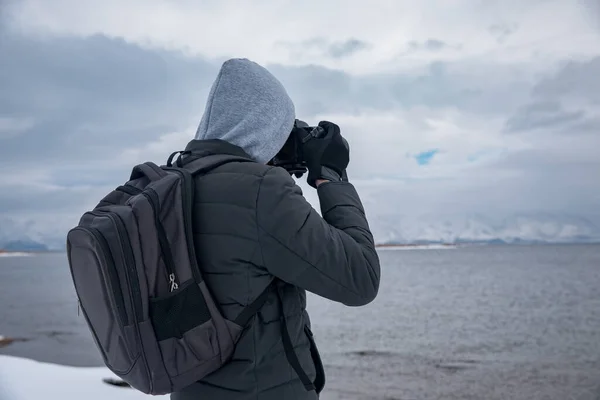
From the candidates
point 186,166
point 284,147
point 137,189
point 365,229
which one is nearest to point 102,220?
point 137,189

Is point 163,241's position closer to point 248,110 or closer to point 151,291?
point 151,291

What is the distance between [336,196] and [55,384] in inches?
218

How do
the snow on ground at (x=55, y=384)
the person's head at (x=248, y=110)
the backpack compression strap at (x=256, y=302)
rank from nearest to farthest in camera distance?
the backpack compression strap at (x=256, y=302), the person's head at (x=248, y=110), the snow on ground at (x=55, y=384)

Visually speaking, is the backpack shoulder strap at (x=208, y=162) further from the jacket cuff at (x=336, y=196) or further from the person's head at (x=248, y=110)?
the jacket cuff at (x=336, y=196)

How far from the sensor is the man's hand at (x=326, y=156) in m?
1.81

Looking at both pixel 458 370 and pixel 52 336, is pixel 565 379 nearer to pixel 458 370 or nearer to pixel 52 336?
pixel 458 370

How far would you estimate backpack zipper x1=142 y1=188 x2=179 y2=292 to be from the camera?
57.8 inches

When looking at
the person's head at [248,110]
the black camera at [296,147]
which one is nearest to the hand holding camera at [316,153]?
the black camera at [296,147]

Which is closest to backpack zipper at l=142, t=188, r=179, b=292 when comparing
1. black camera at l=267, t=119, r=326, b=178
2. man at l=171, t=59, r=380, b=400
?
man at l=171, t=59, r=380, b=400

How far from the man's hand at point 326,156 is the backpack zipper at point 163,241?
0.58 metres

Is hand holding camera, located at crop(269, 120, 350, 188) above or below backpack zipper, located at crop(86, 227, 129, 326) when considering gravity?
above

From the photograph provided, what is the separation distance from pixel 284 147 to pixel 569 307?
1220 inches

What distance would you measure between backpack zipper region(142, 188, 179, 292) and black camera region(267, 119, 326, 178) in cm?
51

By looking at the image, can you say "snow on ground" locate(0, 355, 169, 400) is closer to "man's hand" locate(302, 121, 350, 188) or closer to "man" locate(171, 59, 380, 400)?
"man" locate(171, 59, 380, 400)
